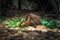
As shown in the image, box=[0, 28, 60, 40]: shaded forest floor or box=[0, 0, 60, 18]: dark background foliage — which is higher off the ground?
box=[0, 0, 60, 18]: dark background foliage

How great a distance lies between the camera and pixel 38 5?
12.9m

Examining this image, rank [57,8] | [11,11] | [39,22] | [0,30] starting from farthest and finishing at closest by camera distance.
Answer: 1. [11,11]
2. [57,8]
3. [39,22]
4. [0,30]

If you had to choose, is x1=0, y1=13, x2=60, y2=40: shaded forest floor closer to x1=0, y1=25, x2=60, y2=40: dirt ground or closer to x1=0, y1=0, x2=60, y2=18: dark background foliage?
x1=0, y1=25, x2=60, y2=40: dirt ground

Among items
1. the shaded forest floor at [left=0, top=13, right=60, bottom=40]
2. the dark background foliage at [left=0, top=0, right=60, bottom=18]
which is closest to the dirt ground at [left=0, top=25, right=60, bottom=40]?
the shaded forest floor at [left=0, top=13, right=60, bottom=40]

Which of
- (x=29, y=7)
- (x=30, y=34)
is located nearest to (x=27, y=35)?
(x=30, y=34)

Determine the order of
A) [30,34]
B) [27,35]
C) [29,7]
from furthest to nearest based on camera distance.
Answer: [29,7]
[30,34]
[27,35]

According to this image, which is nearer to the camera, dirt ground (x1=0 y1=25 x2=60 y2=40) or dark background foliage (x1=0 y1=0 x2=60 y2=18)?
dirt ground (x1=0 y1=25 x2=60 y2=40)

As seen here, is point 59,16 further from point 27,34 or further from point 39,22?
point 27,34

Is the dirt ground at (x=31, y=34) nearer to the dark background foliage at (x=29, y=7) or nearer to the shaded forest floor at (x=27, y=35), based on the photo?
the shaded forest floor at (x=27, y=35)

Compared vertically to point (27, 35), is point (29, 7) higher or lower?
higher

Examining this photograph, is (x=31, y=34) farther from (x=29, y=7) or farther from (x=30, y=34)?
(x=29, y=7)

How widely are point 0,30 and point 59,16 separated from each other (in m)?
4.09

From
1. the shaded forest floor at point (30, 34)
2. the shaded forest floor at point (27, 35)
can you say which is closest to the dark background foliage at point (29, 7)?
the shaded forest floor at point (30, 34)

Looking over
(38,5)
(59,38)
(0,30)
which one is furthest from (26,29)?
(38,5)
